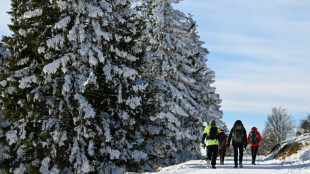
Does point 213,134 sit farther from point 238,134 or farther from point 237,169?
point 237,169

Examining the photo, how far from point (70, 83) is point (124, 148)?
434 centimetres

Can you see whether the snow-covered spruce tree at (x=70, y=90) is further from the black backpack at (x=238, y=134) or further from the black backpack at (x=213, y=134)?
the black backpack at (x=238, y=134)

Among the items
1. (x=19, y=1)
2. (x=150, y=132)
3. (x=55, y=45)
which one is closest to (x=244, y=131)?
(x=150, y=132)

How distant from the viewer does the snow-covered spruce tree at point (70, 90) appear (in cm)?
1600

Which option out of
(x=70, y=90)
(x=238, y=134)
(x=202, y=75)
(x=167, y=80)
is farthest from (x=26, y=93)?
(x=202, y=75)

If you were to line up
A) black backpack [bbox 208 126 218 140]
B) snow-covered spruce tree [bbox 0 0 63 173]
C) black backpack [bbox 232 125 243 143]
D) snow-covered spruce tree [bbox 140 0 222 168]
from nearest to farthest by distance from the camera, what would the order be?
snow-covered spruce tree [bbox 0 0 63 173] → black backpack [bbox 208 126 218 140] → black backpack [bbox 232 125 243 143] → snow-covered spruce tree [bbox 140 0 222 168]

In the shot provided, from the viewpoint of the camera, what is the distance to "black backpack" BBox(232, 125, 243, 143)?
56.7 ft

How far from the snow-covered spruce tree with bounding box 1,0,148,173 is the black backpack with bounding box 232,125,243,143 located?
4.84 m

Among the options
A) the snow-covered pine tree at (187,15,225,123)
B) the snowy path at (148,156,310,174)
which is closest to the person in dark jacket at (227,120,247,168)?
the snowy path at (148,156,310,174)

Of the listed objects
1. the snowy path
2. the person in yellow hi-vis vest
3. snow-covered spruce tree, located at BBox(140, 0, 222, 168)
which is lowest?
the snowy path

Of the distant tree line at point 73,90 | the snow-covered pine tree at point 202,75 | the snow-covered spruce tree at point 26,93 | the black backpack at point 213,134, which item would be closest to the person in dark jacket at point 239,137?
the black backpack at point 213,134

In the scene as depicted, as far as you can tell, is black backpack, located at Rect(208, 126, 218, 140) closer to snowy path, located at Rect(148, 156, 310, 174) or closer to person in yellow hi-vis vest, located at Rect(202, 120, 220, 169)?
person in yellow hi-vis vest, located at Rect(202, 120, 220, 169)

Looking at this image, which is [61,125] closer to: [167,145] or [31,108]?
[31,108]

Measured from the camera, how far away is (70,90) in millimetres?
16297
